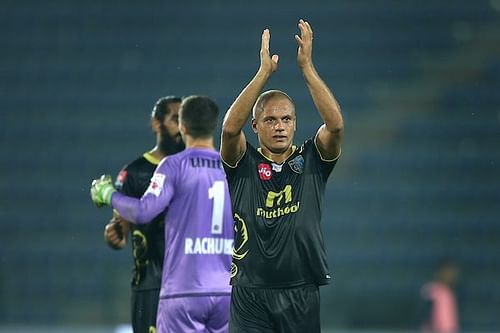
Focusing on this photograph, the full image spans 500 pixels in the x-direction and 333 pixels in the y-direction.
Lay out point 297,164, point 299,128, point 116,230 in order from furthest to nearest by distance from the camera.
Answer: point 299,128, point 116,230, point 297,164

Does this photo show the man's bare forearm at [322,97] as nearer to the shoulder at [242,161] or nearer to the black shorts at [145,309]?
the shoulder at [242,161]

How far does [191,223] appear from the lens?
5977 mm

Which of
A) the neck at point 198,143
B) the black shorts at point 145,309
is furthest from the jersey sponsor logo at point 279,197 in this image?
the black shorts at point 145,309

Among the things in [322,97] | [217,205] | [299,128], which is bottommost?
[217,205]

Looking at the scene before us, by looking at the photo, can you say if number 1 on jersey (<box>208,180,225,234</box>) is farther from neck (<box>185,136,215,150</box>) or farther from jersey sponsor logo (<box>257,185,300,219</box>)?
jersey sponsor logo (<box>257,185,300,219</box>)

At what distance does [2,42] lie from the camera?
15742 millimetres

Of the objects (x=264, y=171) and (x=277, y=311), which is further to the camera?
(x=264, y=171)

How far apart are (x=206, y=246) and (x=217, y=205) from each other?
234 mm

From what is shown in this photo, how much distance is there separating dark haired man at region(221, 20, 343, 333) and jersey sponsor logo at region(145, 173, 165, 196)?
2.63ft

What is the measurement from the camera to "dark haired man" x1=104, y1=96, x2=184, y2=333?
6.38m

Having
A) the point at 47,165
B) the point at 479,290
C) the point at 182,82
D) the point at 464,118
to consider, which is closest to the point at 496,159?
the point at 464,118

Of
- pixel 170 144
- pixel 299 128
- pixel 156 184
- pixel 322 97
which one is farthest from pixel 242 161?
pixel 299 128

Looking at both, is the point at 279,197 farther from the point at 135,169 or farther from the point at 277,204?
the point at 135,169

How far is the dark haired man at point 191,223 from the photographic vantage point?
234 inches
